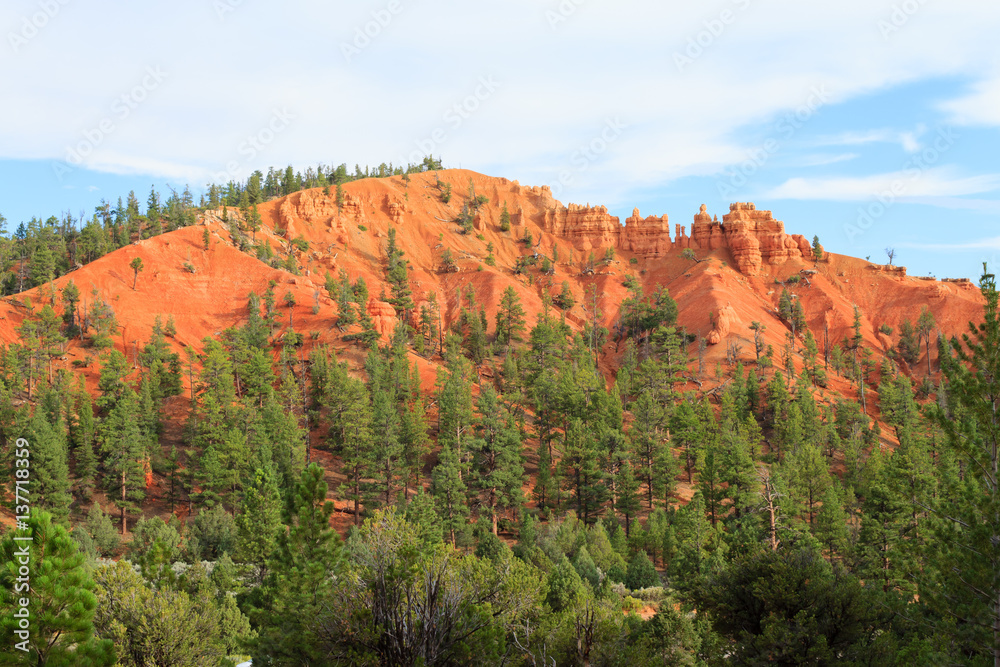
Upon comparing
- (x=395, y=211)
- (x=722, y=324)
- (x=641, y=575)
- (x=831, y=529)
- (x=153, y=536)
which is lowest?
(x=641, y=575)

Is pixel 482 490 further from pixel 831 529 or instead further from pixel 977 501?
pixel 977 501

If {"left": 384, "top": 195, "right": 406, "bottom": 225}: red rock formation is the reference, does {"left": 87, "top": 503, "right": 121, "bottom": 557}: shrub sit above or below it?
below

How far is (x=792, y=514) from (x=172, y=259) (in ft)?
273

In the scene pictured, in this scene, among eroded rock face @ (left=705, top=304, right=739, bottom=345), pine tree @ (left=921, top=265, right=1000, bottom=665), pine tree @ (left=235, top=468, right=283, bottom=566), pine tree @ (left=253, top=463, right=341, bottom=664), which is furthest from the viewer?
eroded rock face @ (left=705, top=304, right=739, bottom=345)

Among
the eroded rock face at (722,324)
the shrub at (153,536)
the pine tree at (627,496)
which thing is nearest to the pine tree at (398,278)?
the eroded rock face at (722,324)

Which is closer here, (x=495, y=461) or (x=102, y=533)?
(x=102, y=533)

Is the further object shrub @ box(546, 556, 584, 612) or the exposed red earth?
the exposed red earth

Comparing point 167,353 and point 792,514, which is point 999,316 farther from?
point 167,353

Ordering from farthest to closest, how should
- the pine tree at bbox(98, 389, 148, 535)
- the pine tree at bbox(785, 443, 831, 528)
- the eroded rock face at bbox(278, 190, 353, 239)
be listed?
the eroded rock face at bbox(278, 190, 353, 239), the pine tree at bbox(98, 389, 148, 535), the pine tree at bbox(785, 443, 831, 528)

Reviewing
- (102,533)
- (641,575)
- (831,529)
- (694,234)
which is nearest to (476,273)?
(694,234)

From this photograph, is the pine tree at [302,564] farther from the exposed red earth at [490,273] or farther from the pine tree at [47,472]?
the exposed red earth at [490,273]

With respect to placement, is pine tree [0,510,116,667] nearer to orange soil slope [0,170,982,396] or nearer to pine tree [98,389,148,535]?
pine tree [98,389,148,535]

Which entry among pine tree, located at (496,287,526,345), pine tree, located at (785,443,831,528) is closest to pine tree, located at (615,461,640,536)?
pine tree, located at (785,443,831,528)

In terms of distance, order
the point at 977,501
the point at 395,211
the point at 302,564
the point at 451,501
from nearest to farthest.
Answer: the point at 977,501 → the point at 302,564 → the point at 451,501 → the point at 395,211
